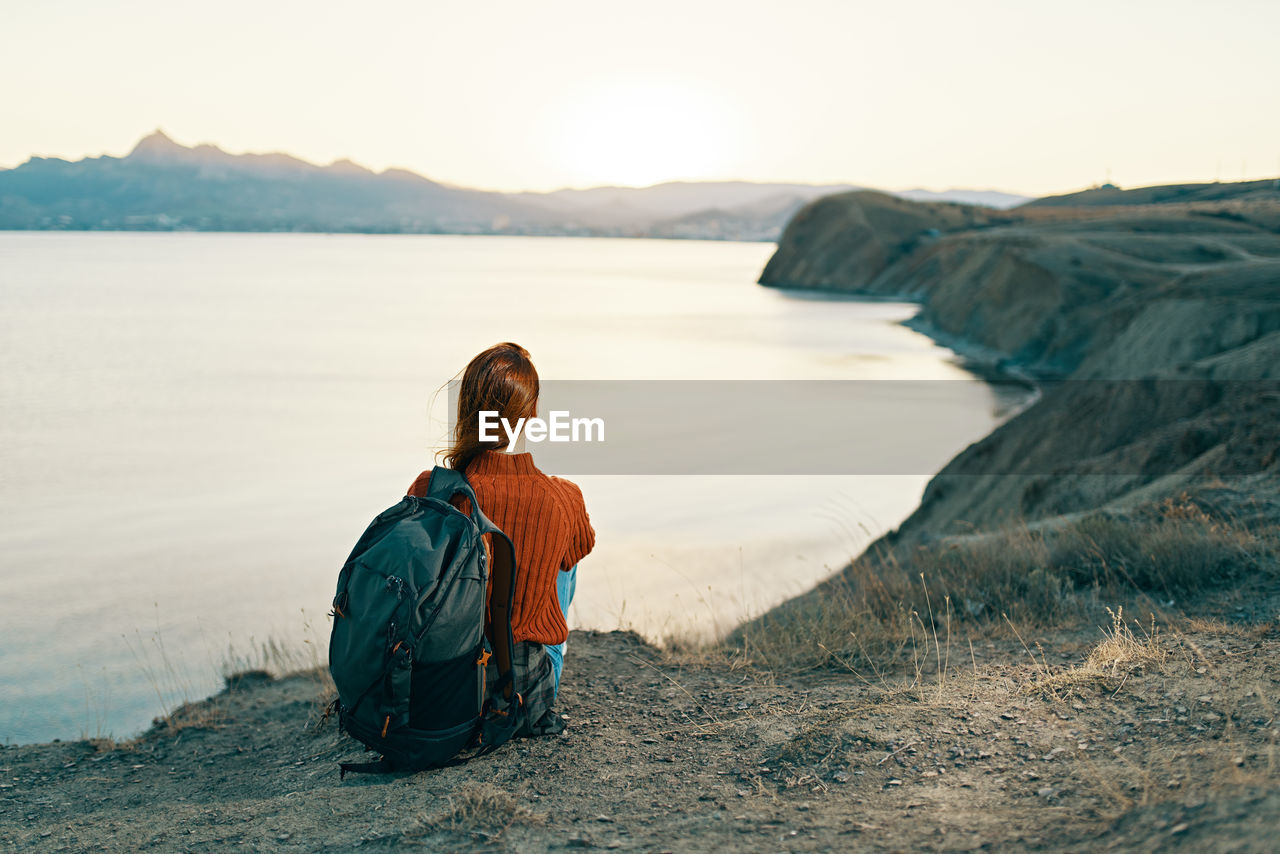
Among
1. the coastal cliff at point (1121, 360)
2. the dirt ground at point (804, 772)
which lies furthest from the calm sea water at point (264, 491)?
the coastal cliff at point (1121, 360)

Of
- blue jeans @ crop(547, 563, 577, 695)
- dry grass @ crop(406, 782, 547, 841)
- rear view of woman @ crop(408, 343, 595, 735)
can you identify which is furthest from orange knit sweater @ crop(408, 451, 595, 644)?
dry grass @ crop(406, 782, 547, 841)

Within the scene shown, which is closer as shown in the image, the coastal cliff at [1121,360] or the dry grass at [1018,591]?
the dry grass at [1018,591]

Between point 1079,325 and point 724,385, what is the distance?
14.4 meters

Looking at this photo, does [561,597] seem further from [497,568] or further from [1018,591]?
[1018,591]

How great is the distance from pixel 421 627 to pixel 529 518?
67cm

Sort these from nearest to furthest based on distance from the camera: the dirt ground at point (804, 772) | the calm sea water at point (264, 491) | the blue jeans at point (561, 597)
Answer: the dirt ground at point (804, 772), the blue jeans at point (561, 597), the calm sea water at point (264, 491)

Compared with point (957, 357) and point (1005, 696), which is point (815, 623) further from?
point (957, 357)

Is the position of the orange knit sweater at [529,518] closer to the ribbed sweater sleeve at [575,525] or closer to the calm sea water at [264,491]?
the ribbed sweater sleeve at [575,525]

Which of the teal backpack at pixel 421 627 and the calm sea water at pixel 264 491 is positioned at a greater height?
the teal backpack at pixel 421 627

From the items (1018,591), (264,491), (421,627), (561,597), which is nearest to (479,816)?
(421,627)

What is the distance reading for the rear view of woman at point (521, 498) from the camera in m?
3.68

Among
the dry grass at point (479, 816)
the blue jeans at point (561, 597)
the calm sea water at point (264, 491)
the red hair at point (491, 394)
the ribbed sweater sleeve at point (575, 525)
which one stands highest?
the red hair at point (491, 394)

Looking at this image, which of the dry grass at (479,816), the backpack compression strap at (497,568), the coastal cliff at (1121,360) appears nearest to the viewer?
the dry grass at (479,816)

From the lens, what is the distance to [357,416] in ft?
75.8
